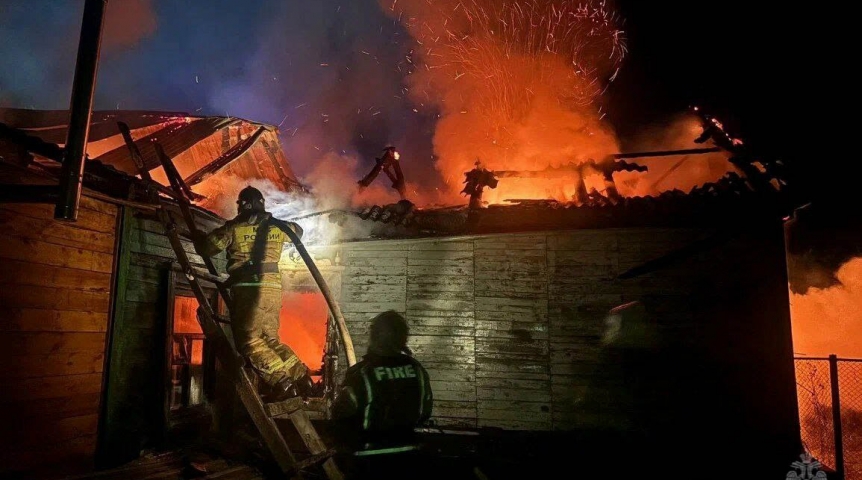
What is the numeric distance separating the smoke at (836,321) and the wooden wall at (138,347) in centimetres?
1559

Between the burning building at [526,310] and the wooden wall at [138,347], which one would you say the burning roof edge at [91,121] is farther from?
the wooden wall at [138,347]

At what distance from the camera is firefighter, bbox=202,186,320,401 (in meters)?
4.94

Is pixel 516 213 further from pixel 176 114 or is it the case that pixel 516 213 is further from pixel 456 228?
pixel 176 114

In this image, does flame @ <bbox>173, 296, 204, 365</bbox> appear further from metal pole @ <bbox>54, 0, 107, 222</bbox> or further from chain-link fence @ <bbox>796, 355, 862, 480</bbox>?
chain-link fence @ <bbox>796, 355, 862, 480</bbox>

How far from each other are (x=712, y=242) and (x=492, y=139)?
37.5 feet

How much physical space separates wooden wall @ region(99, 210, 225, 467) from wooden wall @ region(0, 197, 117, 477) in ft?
0.64

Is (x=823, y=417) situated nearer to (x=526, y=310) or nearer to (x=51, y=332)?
(x=526, y=310)

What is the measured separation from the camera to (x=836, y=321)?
12.4 metres

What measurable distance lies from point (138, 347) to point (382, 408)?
4652 mm

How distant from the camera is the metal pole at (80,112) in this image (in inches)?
142

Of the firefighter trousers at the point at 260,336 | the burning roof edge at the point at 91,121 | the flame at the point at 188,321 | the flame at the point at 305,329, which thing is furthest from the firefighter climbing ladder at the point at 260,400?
the flame at the point at 305,329

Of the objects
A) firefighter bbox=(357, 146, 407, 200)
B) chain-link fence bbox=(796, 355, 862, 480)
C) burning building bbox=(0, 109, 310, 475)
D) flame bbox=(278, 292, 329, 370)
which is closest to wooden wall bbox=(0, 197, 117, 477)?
burning building bbox=(0, 109, 310, 475)

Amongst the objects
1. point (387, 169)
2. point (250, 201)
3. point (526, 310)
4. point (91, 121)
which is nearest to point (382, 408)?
point (250, 201)

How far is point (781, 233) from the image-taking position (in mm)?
8312
